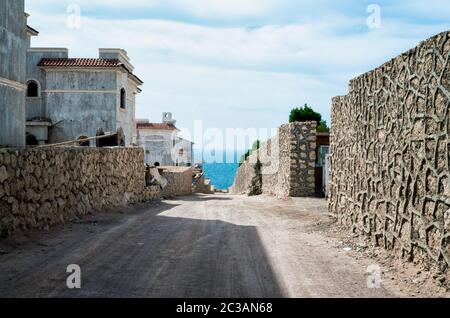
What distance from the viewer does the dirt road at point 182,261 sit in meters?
5.75

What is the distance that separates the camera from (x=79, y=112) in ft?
97.6

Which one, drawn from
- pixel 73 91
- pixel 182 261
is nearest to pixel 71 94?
pixel 73 91

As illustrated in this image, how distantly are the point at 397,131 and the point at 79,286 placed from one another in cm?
556

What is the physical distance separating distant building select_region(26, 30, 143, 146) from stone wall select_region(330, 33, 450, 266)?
21886mm

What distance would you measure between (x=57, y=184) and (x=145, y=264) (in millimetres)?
4452

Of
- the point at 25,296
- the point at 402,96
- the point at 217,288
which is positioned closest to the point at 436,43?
the point at 402,96

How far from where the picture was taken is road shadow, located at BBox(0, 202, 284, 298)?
5.66 metres

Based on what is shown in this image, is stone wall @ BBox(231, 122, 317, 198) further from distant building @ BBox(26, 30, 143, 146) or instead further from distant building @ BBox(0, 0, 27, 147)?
distant building @ BBox(26, 30, 143, 146)

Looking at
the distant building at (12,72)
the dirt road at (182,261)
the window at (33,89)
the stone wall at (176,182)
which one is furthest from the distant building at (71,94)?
the dirt road at (182,261)

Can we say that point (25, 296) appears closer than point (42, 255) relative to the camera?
Yes

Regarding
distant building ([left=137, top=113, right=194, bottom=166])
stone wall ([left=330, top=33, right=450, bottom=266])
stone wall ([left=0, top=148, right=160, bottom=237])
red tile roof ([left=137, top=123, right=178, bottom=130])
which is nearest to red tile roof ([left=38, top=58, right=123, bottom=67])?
stone wall ([left=0, top=148, right=160, bottom=237])

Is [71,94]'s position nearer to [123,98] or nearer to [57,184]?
[123,98]
